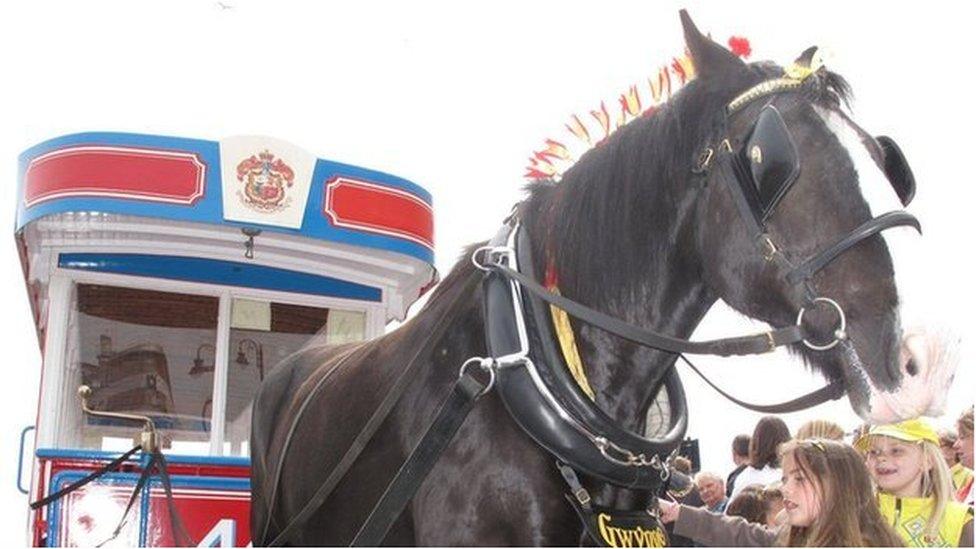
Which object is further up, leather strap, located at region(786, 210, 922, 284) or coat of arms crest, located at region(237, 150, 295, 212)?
coat of arms crest, located at region(237, 150, 295, 212)

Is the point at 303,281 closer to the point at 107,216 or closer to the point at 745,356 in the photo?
the point at 107,216

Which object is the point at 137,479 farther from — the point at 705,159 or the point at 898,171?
the point at 898,171

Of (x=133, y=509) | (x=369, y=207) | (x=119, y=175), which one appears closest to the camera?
(x=133, y=509)

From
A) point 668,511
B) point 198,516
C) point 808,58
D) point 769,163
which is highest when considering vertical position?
point 808,58

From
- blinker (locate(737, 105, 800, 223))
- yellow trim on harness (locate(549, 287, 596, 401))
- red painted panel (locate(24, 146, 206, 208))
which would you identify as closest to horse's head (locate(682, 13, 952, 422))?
blinker (locate(737, 105, 800, 223))

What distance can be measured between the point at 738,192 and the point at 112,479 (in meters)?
3.09

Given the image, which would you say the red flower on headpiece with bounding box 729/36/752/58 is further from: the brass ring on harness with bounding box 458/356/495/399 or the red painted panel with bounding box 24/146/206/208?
the red painted panel with bounding box 24/146/206/208

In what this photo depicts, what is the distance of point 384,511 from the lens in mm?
2348

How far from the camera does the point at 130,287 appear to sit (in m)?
4.84

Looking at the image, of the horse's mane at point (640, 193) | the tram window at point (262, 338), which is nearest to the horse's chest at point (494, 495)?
the horse's mane at point (640, 193)

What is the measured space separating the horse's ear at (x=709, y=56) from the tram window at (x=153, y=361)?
127 inches

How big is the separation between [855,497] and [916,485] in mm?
593

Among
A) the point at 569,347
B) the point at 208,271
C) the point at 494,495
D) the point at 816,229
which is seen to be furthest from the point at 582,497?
the point at 208,271

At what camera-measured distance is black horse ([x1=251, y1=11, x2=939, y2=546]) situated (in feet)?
6.56
